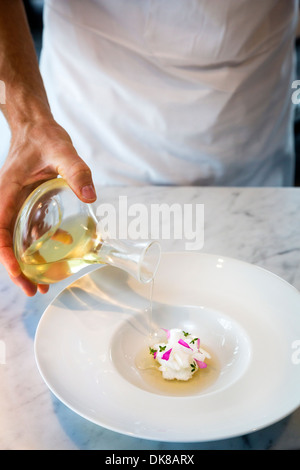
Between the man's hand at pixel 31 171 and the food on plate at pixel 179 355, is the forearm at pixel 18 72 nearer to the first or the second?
the man's hand at pixel 31 171

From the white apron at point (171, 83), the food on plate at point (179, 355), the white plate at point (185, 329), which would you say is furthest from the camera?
the white apron at point (171, 83)

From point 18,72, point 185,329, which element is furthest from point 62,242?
point 18,72

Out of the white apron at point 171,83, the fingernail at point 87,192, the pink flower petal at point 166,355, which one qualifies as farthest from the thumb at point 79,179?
the white apron at point 171,83

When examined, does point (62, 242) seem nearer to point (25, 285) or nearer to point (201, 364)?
point (25, 285)

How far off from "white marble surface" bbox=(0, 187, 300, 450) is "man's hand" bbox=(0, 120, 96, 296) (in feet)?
0.26

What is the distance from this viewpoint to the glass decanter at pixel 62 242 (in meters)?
0.75

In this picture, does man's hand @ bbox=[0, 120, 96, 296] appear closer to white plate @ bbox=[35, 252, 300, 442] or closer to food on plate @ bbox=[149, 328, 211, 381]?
white plate @ bbox=[35, 252, 300, 442]

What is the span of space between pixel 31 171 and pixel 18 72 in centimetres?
26

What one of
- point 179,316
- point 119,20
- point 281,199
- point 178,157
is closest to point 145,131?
point 178,157

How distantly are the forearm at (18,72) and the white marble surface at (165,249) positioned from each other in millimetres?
242

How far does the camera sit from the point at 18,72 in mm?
1031

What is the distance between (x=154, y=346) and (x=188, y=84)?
2.08 ft

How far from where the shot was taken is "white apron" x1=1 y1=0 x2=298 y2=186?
1.12 m

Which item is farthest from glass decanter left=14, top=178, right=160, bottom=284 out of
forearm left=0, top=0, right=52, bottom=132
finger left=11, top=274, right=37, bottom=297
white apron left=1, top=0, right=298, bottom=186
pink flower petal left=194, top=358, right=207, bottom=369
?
white apron left=1, top=0, right=298, bottom=186
